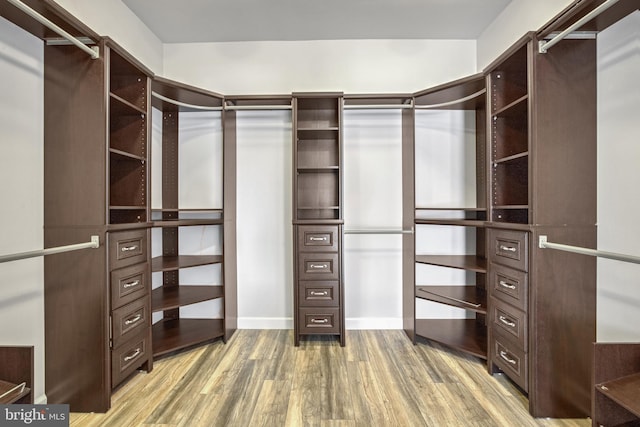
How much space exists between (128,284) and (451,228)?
7.85 ft

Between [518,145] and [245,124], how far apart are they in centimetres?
206

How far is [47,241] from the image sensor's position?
1677mm

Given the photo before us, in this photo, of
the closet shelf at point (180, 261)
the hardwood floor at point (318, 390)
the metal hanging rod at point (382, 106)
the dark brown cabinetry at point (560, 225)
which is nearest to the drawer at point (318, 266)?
the hardwood floor at point (318, 390)

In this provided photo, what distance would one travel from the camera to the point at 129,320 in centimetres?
187

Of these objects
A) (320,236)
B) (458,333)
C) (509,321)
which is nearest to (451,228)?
(458,333)

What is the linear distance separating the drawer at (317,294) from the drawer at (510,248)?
1105 mm

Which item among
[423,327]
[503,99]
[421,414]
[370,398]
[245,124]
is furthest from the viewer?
[245,124]

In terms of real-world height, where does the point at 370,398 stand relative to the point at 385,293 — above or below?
below

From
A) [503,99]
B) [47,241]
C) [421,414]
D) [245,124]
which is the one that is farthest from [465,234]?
[47,241]

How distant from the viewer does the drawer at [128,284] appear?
5.72 feet

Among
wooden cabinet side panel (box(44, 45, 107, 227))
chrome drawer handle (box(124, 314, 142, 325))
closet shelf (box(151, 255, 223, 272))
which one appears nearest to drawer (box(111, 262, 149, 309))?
chrome drawer handle (box(124, 314, 142, 325))

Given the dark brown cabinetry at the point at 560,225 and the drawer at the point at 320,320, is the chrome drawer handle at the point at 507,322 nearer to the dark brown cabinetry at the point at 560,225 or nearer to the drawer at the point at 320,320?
the dark brown cabinetry at the point at 560,225

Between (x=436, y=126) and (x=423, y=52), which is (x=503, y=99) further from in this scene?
(x=423, y=52)

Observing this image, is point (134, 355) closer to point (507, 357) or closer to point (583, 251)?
point (507, 357)
